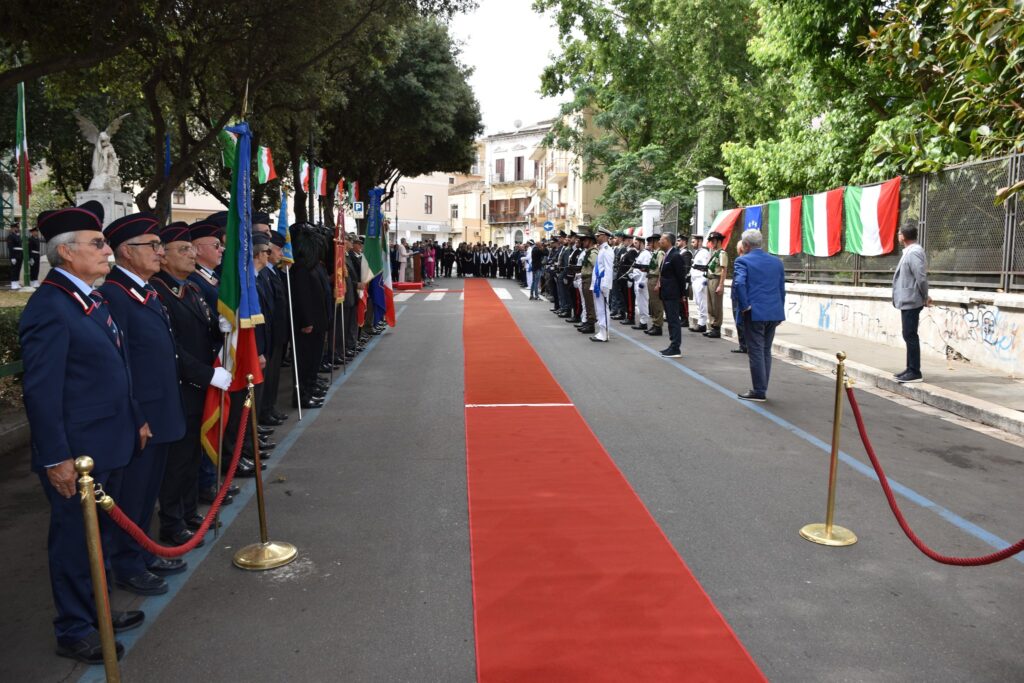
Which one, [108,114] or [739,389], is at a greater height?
[108,114]

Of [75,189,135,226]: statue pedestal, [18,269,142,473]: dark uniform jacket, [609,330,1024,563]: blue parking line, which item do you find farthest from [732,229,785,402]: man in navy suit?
[75,189,135,226]: statue pedestal

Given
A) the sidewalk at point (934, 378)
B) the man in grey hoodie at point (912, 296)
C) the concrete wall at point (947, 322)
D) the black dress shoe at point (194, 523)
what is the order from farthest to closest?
the concrete wall at point (947, 322) → the man in grey hoodie at point (912, 296) → the sidewalk at point (934, 378) → the black dress shoe at point (194, 523)

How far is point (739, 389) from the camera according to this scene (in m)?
10.0

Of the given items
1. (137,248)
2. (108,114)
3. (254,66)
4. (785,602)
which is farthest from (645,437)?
(108,114)

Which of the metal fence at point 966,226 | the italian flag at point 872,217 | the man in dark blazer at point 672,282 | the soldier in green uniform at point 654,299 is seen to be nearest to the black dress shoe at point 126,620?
the man in dark blazer at point 672,282

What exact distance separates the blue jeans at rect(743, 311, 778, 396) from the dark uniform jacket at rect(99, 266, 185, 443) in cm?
649

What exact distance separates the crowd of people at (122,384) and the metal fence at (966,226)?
9607 millimetres

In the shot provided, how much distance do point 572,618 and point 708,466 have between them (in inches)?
116

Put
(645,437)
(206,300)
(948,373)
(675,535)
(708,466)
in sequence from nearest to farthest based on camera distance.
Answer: (675,535) < (206,300) < (708,466) < (645,437) < (948,373)

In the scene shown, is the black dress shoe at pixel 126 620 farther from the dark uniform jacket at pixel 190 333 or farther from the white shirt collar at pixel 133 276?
the white shirt collar at pixel 133 276

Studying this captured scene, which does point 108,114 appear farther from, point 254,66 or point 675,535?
point 675,535

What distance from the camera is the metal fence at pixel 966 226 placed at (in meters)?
11.1

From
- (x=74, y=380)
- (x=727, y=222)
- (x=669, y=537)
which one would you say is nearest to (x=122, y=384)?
(x=74, y=380)

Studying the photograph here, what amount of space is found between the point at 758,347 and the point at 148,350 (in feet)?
22.1
